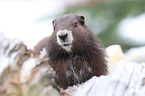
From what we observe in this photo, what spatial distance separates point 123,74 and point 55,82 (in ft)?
1.67

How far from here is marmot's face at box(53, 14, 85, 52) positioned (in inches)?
92.6

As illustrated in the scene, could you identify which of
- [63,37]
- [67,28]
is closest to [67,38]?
[63,37]

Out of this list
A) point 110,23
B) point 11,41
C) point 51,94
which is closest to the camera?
point 51,94

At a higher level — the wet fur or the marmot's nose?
the marmot's nose

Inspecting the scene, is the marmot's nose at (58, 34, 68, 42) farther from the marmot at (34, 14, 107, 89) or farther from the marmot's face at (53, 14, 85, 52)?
the marmot at (34, 14, 107, 89)

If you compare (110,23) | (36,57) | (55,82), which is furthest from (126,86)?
(110,23)

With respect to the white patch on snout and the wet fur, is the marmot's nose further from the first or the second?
the wet fur

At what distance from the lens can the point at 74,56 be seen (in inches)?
100

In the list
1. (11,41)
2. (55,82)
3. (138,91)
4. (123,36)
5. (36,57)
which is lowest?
(123,36)

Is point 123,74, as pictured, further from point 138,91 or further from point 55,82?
point 55,82

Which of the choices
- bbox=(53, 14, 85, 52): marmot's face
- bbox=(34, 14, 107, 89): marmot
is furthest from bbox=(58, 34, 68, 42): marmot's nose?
bbox=(34, 14, 107, 89): marmot

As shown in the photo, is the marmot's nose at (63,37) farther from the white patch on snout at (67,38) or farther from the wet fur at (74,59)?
the wet fur at (74,59)

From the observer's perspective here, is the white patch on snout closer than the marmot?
Yes

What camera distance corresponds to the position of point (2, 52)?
181cm
